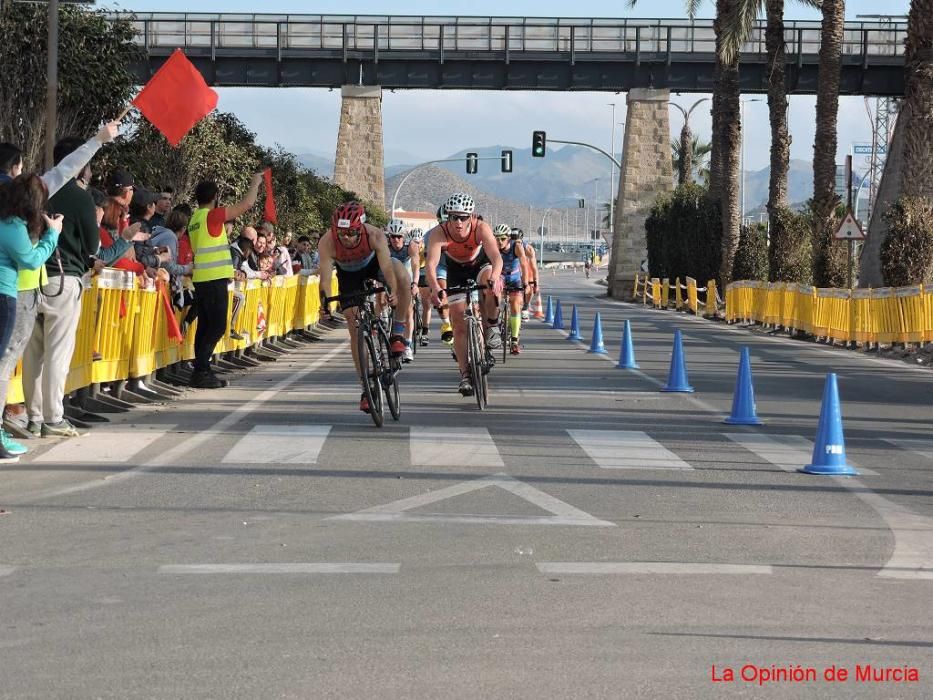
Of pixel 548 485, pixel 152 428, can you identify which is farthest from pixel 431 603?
pixel 152 428

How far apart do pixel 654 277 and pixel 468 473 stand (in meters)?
58.3

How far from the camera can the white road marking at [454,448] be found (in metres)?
11.9

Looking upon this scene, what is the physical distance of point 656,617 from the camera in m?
6.75

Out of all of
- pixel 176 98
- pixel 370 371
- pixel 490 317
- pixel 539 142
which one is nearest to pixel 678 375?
pixel 490 317

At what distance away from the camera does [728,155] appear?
2085 inches

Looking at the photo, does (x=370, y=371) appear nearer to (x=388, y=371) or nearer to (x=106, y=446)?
(x=388, y=371)

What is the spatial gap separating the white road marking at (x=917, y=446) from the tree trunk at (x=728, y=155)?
3690 cm

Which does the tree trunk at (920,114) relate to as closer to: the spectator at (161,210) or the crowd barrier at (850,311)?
the crowd barrier at (850,311)

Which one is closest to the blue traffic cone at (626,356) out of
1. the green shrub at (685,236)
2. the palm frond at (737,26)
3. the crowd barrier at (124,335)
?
the crowd barrier at (124,335)

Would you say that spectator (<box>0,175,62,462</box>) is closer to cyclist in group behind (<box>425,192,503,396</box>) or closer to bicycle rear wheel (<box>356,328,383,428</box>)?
bicycle rear wheel (<box>356,328,383,428</box>)

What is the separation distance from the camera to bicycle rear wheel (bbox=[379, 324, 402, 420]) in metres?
14.6

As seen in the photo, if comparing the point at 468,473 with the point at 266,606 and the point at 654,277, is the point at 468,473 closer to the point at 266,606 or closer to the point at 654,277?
the point at 266,606

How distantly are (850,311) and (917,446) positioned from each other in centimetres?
1860

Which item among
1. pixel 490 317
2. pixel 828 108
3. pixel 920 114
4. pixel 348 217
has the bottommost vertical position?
pixel 490 317
